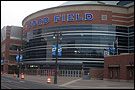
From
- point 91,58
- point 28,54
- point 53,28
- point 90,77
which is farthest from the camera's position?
point 28,54

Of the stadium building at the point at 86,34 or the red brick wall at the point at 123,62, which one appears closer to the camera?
the red brick wall at the point at 123,62

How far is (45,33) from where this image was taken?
84.6 m

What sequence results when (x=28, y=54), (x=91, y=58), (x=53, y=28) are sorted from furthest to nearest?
(x=28, y=54)
(x=53, y=28)
(x=91, y=58)

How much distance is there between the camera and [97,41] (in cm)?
7706

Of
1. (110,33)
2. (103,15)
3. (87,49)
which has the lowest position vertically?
(87,49)

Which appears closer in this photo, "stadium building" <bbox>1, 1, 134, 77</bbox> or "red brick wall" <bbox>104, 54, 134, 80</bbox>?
"red brick wall" <bbox>104, 54, 134, 80</bbox>

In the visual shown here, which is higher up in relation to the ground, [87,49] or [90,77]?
[87,49]

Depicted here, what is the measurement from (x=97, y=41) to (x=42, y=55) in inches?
834

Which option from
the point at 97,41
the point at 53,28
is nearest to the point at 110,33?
the point at 97,41

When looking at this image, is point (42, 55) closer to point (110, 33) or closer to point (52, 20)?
point (52, 20)

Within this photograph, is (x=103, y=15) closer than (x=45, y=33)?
Yes

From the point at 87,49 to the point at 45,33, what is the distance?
1752cm

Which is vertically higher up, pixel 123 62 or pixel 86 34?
pixel 86 34

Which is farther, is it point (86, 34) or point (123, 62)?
point (86, 34)
